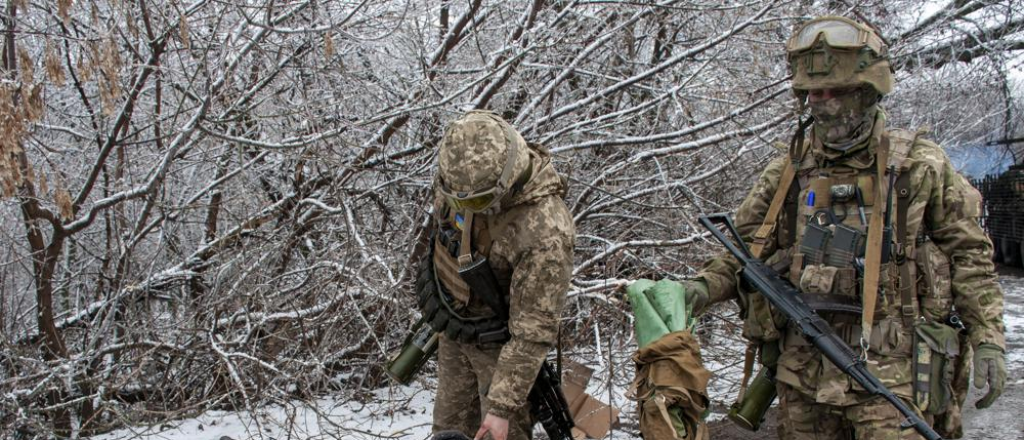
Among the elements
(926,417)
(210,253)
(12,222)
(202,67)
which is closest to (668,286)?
(926,417)

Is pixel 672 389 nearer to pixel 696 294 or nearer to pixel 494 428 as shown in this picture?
pixel 696 294

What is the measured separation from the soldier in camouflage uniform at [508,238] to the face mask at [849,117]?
96 cm

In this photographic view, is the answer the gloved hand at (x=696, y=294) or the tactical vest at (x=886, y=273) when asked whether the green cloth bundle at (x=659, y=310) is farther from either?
the tactical vest at (x=886, y=273)

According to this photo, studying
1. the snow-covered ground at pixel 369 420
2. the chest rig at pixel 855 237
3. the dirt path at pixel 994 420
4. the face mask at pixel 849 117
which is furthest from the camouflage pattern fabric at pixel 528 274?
the dirt path at pixel 994 420

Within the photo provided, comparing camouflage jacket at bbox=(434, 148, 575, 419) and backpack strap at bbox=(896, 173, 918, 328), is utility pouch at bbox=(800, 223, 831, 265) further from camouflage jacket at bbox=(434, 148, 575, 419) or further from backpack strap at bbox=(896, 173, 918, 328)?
camouflage jacket at bbox=(434, 148, 575, 419)

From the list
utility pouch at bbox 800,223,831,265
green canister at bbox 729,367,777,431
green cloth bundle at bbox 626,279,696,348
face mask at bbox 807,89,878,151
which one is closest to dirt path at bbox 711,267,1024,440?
green canister at bbox 729,367,777,431

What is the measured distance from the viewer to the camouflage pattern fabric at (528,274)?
9.18 ft

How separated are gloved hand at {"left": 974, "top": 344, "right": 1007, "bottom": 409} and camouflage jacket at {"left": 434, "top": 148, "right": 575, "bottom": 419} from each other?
4.43 feet

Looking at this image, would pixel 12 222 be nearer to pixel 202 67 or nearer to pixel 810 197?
Result: pixel 202 67

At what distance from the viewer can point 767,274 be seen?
2865mm

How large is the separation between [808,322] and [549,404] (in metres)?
1.08

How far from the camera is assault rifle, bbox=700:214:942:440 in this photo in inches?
99.3

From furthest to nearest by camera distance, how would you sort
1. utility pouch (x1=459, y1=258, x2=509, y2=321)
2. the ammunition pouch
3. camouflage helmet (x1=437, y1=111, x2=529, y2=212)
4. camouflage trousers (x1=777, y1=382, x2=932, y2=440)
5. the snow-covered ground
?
the snow-covered ground → the ammunition pouch → utility pouch (x1=459, y1=258, x2=509, y2=321) → camouflage helmet (x1=437, y1=111, x2=529, y2=212) → camouflage trousers (x1=777, y1=382, x2=932, y2=440)

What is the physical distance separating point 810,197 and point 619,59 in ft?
12.5
